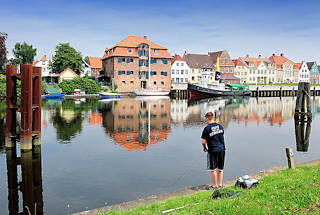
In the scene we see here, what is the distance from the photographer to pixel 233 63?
108 meters

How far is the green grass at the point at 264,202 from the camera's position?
5979 mm

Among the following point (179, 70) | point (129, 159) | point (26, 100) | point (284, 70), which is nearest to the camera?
point (26, 100)

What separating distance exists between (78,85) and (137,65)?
17327 millimetres

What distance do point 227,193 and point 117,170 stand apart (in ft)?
20.5

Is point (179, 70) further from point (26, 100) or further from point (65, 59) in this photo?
point (26, 100)

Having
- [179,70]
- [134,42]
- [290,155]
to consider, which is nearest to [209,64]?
[179,70]

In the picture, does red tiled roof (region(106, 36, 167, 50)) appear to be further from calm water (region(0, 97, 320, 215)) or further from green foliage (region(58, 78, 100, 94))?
calm water (region(0, 97, 320, 215))

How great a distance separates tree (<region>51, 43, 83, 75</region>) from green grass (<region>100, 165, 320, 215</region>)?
80.0 meters

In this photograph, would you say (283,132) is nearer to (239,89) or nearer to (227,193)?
(227,193)

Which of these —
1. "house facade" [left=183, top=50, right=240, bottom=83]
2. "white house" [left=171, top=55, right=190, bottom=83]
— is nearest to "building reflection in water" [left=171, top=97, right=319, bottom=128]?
"white house" [left=171, top=55, right=190, bottom=83]

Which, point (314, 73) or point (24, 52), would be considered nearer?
point (24, 52)

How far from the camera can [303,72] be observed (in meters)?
126

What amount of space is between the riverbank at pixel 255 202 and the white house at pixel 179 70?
292 feet

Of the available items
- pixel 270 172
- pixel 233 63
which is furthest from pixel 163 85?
pixel 270 172
